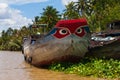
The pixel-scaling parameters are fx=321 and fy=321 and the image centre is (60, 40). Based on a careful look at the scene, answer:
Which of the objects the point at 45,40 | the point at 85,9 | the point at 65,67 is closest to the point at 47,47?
the point at 45,40

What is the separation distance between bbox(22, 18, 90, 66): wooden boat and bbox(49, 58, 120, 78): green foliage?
14.6 inches

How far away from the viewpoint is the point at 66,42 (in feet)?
49.6

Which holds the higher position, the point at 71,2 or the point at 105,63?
the point at 71,2

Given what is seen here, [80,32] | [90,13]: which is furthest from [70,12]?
[80,32]

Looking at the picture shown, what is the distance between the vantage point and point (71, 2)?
5544cm

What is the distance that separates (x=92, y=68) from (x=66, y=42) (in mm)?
2016

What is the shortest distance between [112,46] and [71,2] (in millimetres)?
40331

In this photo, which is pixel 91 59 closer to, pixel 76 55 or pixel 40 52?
pixel 76 55

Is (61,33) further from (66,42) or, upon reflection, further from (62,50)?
(62,50)

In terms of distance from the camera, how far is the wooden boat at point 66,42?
1508 cm

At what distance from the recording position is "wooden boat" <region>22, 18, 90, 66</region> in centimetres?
1508

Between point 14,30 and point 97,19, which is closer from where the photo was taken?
point 97,19

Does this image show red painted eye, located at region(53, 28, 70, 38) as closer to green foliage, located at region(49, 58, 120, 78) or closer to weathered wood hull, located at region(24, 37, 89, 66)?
weathered wood hull, located at region(24, 37, 89, 66)

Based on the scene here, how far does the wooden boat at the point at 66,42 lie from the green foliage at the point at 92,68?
371mm
